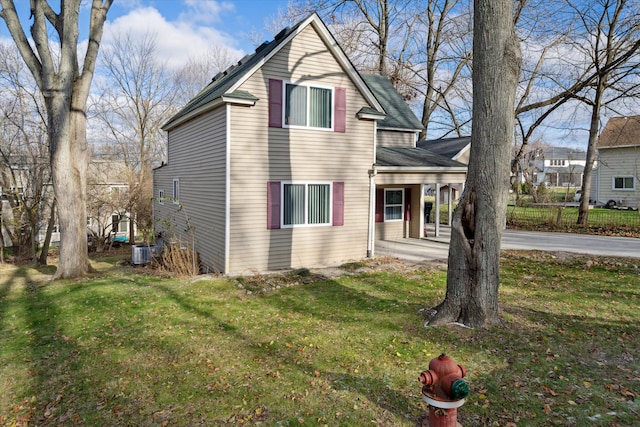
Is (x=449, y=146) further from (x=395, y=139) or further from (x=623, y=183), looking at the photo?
(x=623, y=183)

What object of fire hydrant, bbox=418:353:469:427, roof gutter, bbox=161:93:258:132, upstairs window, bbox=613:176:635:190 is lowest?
fire hydrant, bbox=418:353:469:427

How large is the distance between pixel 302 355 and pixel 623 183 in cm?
3003

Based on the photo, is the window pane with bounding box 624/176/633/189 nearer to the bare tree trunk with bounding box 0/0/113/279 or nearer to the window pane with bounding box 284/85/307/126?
the window pane with bounding box 284/85/307/126

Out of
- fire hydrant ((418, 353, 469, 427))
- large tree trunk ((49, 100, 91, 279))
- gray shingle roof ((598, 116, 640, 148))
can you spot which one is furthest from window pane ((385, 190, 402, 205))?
gray shingle roof ((598, 116, 640, 148))

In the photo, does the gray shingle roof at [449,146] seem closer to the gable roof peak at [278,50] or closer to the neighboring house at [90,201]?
the gable roof peak at [278,50]

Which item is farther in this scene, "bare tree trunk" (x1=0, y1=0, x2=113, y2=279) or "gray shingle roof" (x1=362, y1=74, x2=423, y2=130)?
"gray shingle roof" (x1=362, y1=74, x2=423, y2=130)

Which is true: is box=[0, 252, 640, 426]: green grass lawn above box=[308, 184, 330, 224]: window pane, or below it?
below

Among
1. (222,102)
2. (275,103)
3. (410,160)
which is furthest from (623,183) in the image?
(222,102)

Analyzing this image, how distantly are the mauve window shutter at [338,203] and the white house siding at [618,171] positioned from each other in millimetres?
21986

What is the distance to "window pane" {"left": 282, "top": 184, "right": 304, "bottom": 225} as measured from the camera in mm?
10836

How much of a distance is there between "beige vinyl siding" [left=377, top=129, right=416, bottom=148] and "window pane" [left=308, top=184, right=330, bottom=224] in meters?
5.65

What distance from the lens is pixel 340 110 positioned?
455 inches

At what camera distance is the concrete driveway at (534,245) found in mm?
12330

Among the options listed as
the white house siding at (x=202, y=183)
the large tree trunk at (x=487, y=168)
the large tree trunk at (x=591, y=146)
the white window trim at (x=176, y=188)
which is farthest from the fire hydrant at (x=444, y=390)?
the large tree trunk at (x=591, y=146)
